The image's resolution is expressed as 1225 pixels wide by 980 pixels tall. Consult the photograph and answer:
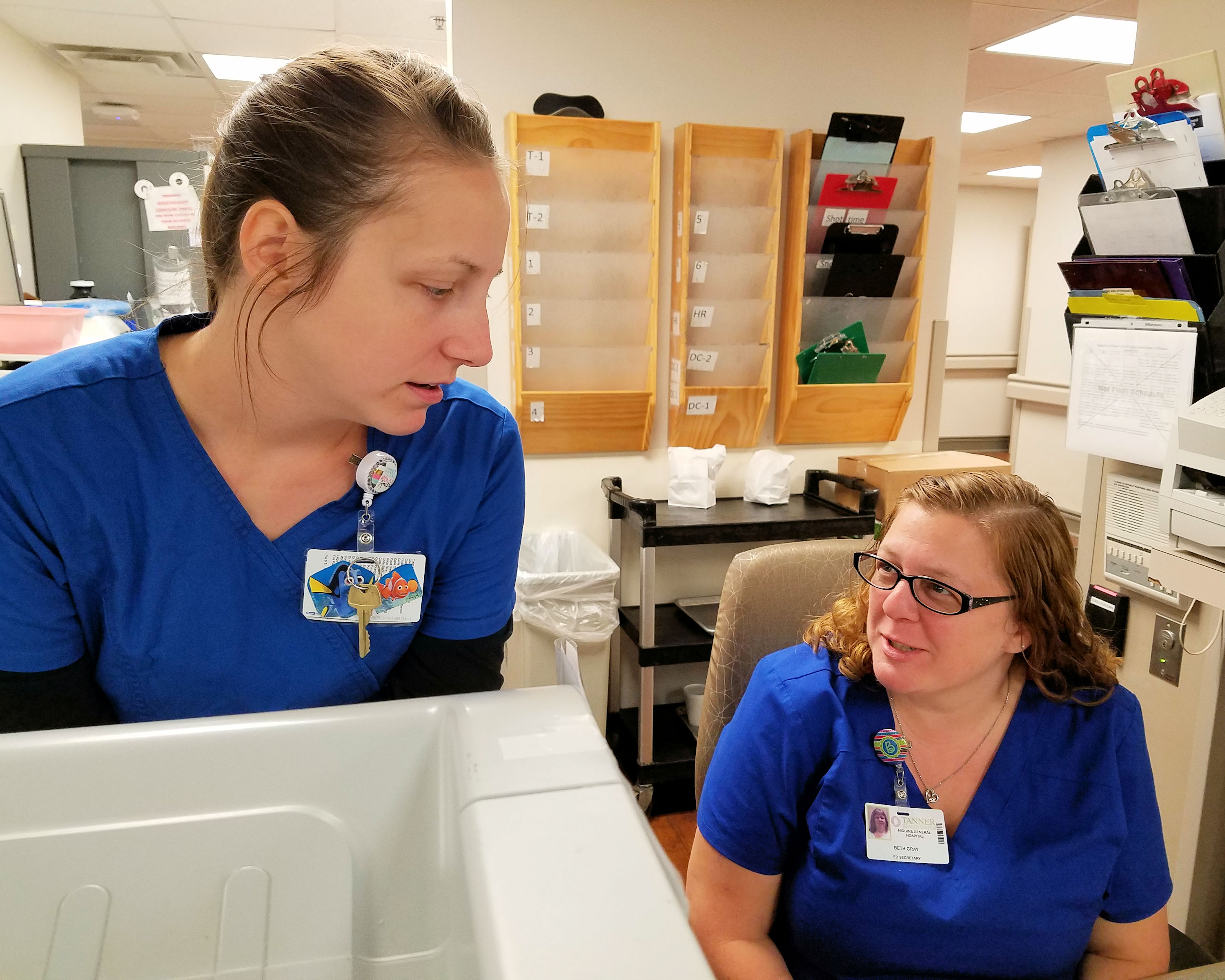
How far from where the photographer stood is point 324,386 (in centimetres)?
81

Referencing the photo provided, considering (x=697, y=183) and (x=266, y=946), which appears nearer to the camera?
(x=266, y=946)

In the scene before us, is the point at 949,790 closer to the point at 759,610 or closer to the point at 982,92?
the point at 759,610

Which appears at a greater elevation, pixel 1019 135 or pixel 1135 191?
pixel 1019 135

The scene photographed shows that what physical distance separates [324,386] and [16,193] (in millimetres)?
4081

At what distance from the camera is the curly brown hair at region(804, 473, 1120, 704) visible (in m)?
1.19

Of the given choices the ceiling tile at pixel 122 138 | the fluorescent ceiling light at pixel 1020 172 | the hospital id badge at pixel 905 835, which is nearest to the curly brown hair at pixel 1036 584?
the hospital id badge at pixel 905 835

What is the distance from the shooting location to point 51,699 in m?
0.77

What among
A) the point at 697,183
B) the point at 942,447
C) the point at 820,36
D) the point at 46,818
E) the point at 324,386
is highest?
the point at 820,36

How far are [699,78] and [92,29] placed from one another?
10.5 feet

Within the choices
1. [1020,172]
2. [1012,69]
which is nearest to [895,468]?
[1012,69]

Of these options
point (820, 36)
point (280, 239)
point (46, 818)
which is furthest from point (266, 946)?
point (820, 36)

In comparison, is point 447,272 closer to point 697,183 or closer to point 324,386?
point 324,386

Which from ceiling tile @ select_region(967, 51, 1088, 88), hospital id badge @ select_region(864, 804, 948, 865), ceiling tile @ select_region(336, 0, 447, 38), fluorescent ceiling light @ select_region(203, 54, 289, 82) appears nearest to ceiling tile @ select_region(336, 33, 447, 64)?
ceiling tile @ select_region(336, 0, 447, 38)

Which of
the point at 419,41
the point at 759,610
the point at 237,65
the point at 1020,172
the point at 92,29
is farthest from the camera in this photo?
the point at 1020,172
